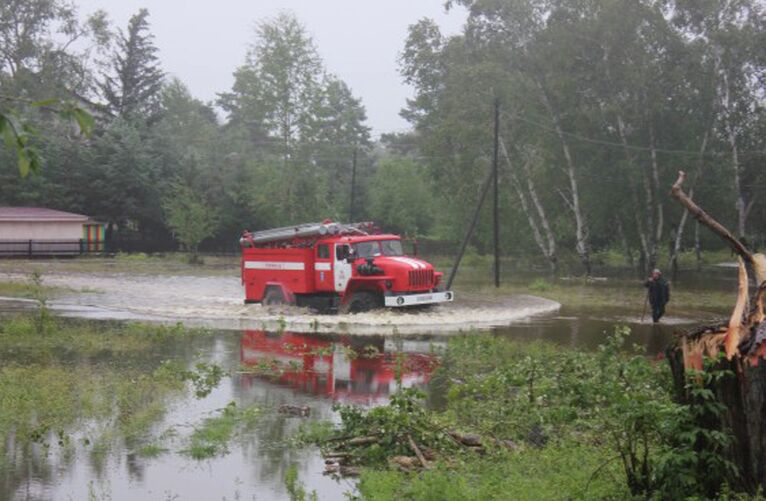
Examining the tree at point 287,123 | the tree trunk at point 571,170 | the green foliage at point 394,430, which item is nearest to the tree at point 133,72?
the tree at point 287,123

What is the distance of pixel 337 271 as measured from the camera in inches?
1014

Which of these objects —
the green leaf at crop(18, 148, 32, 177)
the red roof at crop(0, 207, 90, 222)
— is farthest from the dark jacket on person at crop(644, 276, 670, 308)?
the red roof at crop(0, 207, 90, 222)

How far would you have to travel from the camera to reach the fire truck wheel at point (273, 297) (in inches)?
1059

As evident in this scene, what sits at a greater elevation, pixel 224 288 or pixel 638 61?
pixel 638 61

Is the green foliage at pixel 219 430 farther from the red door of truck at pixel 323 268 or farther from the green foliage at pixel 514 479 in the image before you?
the red door of truck at pixel 323 268

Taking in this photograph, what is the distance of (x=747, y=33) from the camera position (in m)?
42.4

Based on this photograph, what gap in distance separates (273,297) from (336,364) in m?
10.3

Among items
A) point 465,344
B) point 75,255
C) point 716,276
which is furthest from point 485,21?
point 465,344

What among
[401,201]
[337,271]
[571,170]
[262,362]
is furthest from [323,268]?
[401,201]

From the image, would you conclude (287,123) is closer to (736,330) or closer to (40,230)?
(40,230)

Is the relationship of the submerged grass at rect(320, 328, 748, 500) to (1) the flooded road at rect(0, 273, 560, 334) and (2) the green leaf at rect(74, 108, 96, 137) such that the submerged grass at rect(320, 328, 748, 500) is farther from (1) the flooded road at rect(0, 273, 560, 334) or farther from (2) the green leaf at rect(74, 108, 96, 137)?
(1) the flooded road at rect(0, 273, 560, 334)

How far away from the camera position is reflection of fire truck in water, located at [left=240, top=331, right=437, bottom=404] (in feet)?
47.7

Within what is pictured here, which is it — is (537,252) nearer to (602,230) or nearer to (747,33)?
(602,230)

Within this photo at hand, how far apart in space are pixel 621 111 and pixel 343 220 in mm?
31221
